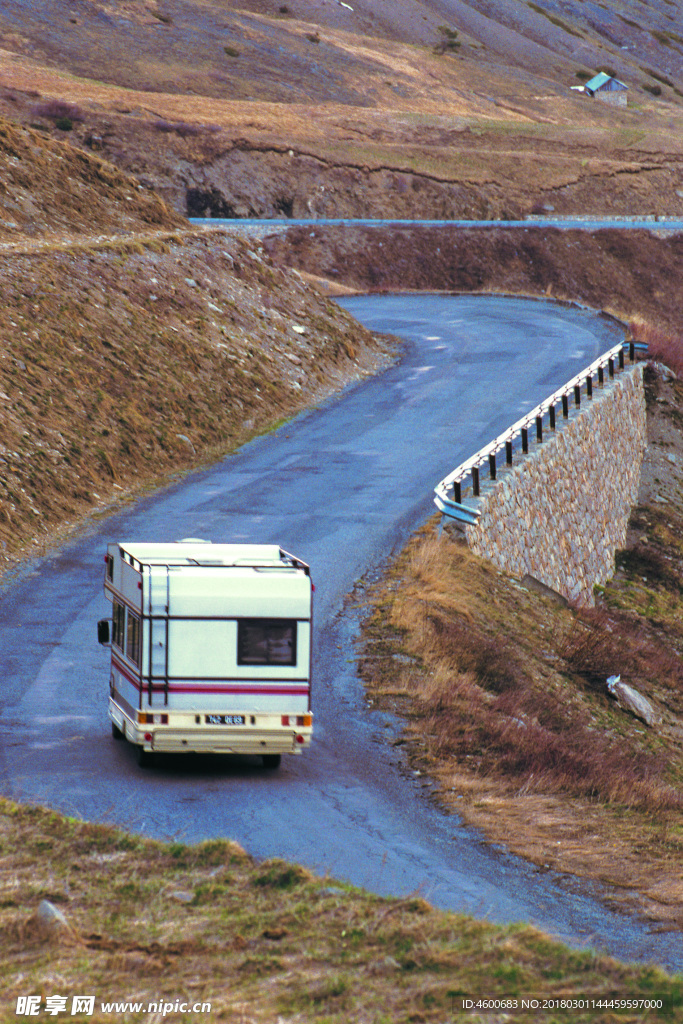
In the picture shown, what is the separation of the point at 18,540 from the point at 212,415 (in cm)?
915

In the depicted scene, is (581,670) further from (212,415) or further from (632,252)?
(632,252)

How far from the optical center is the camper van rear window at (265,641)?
11500 mm

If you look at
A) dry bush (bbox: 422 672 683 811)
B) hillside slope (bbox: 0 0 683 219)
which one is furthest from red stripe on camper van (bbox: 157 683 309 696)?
hillside slope (bbox: 0 0 683 219)

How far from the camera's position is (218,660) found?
11.5 metres

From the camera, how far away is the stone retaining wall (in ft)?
71.4

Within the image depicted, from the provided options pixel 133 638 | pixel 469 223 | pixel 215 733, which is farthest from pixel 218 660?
pixel 469 223

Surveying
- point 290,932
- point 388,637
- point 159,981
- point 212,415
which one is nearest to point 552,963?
point 290,932

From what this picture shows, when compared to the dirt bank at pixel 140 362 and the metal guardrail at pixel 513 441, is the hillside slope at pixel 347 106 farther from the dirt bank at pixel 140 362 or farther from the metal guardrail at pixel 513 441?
the metal guardrail at pixel 513 441

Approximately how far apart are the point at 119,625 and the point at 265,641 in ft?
6.38

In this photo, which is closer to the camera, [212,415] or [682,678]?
[682,678]

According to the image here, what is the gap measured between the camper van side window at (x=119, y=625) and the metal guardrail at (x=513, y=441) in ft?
27.2

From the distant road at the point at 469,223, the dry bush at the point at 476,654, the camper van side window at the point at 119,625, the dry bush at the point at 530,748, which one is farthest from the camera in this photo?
the distant road at the point at 469,223

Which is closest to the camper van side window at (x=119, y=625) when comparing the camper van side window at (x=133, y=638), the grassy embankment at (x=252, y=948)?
the camper van side window at (x=133, y=638)

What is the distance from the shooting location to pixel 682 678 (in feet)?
73.6
